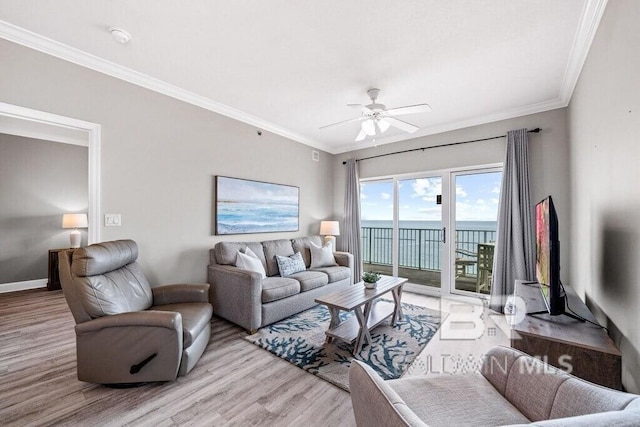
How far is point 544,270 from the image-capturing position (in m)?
2.00

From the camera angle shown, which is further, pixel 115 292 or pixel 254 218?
pixel 254 218

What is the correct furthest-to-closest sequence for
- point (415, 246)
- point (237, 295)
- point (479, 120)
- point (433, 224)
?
point (415, 246) < point (433, 224) < point (479, 120) < point (237, 295)

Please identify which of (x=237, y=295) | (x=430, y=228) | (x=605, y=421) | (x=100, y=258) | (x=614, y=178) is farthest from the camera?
(x=430, y=228)

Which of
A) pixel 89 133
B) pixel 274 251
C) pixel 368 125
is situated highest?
pixel 368 125

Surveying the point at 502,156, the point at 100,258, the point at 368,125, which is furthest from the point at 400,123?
the point at 100,258

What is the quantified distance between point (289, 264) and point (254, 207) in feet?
3.33

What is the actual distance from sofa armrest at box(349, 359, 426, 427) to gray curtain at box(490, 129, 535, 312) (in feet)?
10.9

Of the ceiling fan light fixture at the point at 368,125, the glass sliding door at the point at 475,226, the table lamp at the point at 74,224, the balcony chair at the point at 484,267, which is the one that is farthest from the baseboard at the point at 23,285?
the balcony chair at the point at 484,267

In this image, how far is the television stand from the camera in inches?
53.1

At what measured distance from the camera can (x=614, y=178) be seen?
5.53 feet

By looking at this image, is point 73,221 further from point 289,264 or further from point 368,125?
point 368,125

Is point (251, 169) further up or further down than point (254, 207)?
further up

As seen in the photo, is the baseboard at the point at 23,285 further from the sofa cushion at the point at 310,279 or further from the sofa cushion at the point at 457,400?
the sofa cushion at the point at 457,400

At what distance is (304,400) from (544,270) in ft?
6.47
